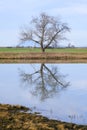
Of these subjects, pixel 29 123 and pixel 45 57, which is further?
pixel 45 57

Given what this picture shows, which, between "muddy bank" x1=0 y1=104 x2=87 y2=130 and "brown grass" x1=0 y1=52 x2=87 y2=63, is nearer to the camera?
"muddy bank" x1=0 y1=104 x2=87 y2=130

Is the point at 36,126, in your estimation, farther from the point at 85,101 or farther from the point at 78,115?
the point at 85,101

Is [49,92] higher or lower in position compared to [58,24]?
lower

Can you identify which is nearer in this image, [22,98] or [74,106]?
[74,106]

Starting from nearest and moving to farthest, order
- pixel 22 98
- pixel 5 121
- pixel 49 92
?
pixel 5 121
pixel 22 98
pixel 49 92

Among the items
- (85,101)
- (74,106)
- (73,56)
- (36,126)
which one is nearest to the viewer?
(36,126)

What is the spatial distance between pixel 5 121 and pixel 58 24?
57.0m

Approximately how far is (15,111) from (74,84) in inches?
433

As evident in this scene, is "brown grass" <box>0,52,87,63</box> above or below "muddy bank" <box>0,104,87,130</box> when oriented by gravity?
below

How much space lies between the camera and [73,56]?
200 ft

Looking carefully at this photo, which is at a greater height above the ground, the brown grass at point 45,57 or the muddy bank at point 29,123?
the muddy bank at point 29,123

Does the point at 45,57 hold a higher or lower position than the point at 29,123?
lower

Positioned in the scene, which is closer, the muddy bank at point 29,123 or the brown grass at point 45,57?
the muddy bank at point 29,123

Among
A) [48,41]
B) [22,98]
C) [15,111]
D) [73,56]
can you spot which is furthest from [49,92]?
[48,41]
